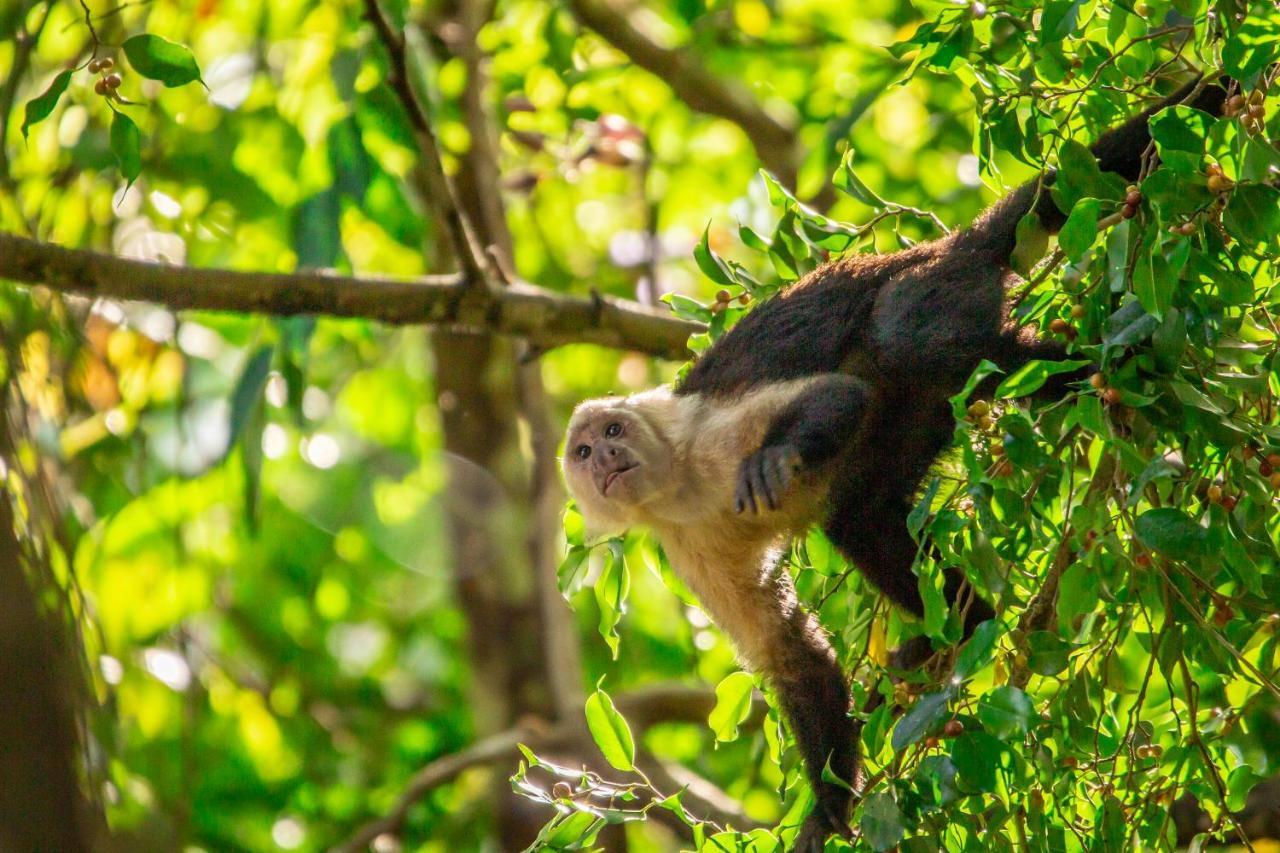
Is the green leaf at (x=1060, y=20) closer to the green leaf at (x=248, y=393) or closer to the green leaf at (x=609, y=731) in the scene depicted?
the green leaf at (x=609, y=731)

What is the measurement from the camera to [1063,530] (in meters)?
2.18

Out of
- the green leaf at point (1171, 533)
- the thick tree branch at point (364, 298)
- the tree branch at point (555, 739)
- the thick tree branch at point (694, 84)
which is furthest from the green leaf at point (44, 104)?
the thick tree branch at point (694, 84)

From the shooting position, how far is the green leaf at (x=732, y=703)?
2.85 meters

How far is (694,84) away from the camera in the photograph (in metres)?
5.54

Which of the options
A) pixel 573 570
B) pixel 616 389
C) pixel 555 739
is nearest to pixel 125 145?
pixel 573 570

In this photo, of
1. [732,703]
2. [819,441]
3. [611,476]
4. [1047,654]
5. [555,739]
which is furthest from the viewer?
[555,739]

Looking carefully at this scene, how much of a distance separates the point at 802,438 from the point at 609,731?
2.77 ft

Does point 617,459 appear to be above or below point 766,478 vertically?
below

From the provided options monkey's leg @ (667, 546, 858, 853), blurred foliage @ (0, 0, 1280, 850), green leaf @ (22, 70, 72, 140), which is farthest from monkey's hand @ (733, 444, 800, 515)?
green leaf @ (22, 70, 72, 140)

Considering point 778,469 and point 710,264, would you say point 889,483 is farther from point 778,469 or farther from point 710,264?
point 710,264

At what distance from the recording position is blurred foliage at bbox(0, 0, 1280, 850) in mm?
2033

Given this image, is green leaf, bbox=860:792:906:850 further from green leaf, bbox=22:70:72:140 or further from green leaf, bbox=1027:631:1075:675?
green leaf, bbox=22:70:72:140

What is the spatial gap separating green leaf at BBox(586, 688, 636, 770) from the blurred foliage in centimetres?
1

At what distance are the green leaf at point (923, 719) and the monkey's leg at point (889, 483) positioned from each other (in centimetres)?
114
